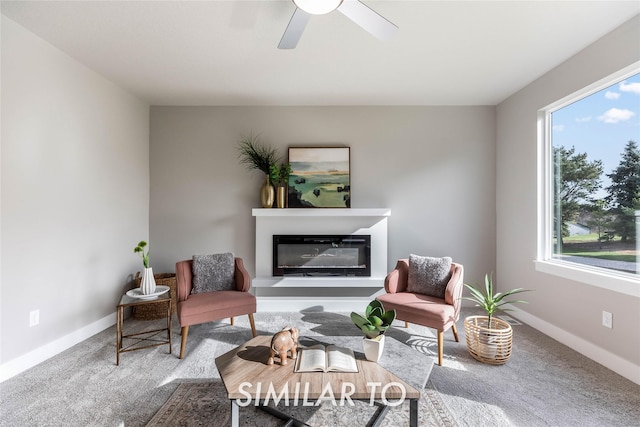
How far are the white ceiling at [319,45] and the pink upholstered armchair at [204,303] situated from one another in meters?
1.87

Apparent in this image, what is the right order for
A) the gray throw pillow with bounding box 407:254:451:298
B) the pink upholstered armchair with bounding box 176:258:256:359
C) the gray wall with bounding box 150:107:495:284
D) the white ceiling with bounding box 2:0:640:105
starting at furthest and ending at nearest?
the gray wall with bounding box 150:107:495:284 < the gray throw pillow with bounding box 407:254:451:298 < the pink upholstered armchair with bounding box 176:258:256:359 < the white ceiling with bounding box 2:0:640:105

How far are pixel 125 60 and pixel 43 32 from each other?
56 cm

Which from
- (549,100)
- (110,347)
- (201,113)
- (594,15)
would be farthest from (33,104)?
(549,100)

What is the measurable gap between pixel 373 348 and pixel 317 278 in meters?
2.04

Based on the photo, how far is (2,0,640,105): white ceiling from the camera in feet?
6.91

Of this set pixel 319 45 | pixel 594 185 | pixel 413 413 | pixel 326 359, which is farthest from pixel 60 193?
pixel 594 185

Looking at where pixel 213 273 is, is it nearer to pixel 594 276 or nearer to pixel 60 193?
pixel 60 193

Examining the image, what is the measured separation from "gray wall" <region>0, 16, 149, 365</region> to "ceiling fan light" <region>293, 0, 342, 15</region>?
7.10 feet

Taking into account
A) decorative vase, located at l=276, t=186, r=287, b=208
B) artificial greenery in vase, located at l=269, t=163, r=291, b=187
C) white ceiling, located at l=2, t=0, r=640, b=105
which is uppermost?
white ceiling, located at l=2, t=0, r=640, b=105

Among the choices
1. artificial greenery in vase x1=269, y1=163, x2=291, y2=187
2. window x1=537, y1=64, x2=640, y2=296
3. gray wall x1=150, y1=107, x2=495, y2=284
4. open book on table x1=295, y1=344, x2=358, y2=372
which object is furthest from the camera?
gray wall x1=150, y1=107, x2=495, y2=284

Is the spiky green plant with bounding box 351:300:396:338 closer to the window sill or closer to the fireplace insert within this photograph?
the window sill

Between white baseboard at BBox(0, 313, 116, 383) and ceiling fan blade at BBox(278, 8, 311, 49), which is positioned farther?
white baseboard at BBox(0, 313, 116, 383)

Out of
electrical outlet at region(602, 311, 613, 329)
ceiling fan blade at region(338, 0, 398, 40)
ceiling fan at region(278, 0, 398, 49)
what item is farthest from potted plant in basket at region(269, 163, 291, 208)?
electrical outlet at region(602, 311, 613, 329)

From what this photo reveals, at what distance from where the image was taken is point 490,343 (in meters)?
2.44
